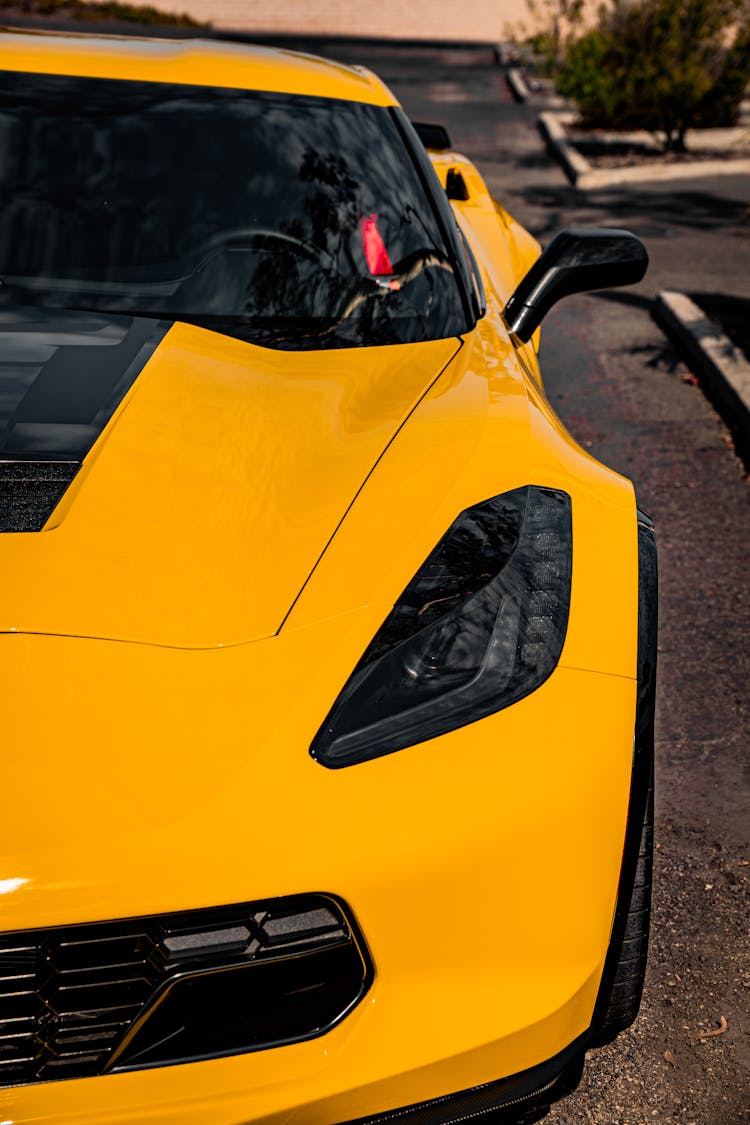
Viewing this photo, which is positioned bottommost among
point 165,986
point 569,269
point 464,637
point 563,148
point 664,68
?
point 563,148

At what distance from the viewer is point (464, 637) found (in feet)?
5.72

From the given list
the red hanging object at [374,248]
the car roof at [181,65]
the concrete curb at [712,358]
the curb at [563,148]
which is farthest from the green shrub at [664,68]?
the red hanging object at [374,248]

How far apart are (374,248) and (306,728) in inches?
63.4

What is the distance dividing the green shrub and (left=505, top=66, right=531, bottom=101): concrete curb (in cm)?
327

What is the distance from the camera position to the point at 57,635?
162cm

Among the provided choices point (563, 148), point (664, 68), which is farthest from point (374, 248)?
point (664, 68)

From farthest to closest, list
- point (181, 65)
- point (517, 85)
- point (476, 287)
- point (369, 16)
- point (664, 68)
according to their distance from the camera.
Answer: point (369, 16) < point (517, 85) < point (664, 68) < point (181, 65) < point (476, 287)

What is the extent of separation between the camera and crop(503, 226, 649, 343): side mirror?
289cm

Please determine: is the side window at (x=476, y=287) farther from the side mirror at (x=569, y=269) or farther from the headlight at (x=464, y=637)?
the headlight at (x=464, y=637)

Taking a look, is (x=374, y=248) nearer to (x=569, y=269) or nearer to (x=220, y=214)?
(x=220, y=214)

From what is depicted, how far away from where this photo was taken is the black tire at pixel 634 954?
1825 millimetres

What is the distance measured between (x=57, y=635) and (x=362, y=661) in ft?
1.39

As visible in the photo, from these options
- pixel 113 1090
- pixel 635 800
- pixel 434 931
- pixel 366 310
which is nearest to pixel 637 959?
pixel 635 800

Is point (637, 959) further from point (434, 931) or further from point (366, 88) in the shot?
point (366, 88)
